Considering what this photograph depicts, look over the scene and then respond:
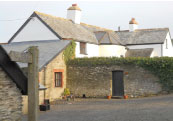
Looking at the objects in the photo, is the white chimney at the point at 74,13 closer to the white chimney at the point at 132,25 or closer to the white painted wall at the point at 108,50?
the white painted wall at the point at 108,50

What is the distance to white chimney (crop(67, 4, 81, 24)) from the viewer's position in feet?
94.9

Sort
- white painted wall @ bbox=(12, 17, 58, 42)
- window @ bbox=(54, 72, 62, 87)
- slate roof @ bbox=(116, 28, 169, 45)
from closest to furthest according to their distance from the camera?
window @ bbox=(54, 72, 62, 87)
white painted wall @ bbox=(12, 17, 58, 42)
slate roof @ bbox=(116, 28, 169, 45)

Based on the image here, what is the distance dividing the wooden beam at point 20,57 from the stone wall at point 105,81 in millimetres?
15961

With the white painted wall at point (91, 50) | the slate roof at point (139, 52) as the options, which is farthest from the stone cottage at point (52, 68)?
the slate roof at point (139, 52)

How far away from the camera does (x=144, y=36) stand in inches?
1264

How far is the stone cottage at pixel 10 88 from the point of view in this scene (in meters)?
6.52

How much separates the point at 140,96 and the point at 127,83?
1.38 metres

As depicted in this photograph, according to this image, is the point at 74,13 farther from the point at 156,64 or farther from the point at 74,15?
the point at 156,64

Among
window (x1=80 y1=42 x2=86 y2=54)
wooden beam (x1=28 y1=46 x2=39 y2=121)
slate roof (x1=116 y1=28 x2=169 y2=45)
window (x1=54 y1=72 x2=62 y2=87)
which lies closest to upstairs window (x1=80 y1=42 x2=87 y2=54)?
window (x1=80 y1=42 x2=86 y2=54)

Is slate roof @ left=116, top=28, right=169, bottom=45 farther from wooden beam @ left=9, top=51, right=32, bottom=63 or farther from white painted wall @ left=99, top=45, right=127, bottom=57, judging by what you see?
wooden beam @ left=9, top=51, right=32, bottom=63

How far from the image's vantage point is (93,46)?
91.7 feet

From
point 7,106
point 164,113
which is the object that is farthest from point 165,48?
point 7,106

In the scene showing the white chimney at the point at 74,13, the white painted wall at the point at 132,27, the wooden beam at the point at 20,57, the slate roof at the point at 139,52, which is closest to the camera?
the wooden beam at the point at 20,57

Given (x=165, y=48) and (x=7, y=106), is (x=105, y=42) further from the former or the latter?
(x=7, y=106)
